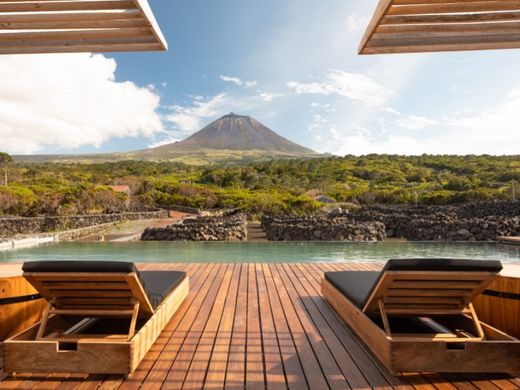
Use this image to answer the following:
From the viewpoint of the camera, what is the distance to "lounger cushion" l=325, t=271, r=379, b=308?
8.20 ft

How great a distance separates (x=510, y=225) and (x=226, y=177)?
2637cm

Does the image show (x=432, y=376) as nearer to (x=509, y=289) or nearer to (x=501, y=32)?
(x=509, y=289)

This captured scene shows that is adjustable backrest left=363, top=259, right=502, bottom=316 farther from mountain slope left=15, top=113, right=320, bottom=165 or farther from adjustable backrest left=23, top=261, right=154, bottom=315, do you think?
mountain slope left=15, top=113, right=320, bottom=165

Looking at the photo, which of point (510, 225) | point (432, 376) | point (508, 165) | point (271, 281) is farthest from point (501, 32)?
point (508, 165)

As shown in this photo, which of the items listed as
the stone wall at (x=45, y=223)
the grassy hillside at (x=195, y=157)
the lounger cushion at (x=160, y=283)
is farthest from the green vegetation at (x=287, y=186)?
the grassy hillside at (x=195, y=157)

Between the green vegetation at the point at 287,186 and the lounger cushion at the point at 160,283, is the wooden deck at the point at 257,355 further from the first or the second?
the green vegetation at the point at 287,186

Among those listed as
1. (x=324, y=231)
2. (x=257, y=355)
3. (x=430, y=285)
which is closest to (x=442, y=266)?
(x=430, y=285)

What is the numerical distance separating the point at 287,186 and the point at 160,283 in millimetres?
27772

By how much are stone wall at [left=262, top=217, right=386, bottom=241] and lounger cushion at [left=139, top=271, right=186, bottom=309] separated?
26.4 feet

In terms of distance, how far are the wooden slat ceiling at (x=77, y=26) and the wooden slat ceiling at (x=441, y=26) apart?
48.2 inches

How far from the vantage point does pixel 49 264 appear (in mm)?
1919

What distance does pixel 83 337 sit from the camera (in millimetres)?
2129

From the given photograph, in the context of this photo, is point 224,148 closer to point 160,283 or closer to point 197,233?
point 197,233

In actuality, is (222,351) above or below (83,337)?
below
